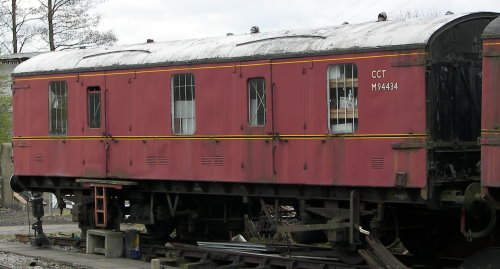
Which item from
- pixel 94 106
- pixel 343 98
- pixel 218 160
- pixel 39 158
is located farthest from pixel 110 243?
pixel 343 98

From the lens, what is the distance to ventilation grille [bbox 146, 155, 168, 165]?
1584 centimetres

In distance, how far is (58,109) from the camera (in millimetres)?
17953

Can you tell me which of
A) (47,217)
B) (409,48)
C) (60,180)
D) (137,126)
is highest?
(409,48)

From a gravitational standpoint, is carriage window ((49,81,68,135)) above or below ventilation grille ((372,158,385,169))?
above

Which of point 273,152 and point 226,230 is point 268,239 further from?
point 273,152

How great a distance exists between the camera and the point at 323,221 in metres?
13.9

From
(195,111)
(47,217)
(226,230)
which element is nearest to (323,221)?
(195,111)

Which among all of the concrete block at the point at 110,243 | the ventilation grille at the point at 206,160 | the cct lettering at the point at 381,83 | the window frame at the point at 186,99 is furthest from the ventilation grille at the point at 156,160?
the cct lettering at the point at 381,83

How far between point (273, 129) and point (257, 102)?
2.03 feet

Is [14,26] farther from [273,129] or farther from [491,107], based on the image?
[491,107]

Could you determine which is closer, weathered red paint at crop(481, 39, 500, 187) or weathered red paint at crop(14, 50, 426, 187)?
weathered red paint at crop(481, 39, 500, 187)

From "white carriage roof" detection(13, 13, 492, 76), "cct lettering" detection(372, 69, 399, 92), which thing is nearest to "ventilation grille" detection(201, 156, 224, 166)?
"white carriage roof" detection(13, 13, 492, 76)

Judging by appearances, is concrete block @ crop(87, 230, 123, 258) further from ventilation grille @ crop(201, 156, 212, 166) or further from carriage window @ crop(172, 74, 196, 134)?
ventilation grille @ crop(201, 156, 212, 166)

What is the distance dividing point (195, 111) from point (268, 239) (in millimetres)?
4465
